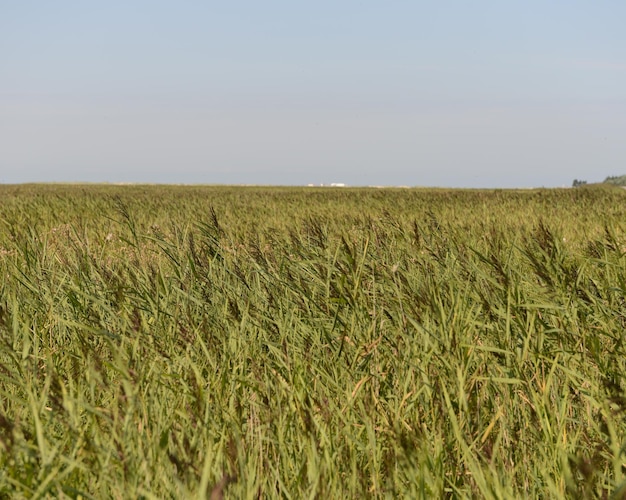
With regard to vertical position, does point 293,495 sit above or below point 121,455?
below

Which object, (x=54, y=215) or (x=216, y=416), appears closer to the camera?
(x=216, y=416)

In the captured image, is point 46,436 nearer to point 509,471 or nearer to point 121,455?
point 121,455

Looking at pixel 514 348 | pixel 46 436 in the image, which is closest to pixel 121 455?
pixel 46 436

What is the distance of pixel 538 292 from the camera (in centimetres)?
290

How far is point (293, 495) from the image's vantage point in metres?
1.59

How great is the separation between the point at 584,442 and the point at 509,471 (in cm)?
→ 33

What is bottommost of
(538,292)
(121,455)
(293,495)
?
(293,495)

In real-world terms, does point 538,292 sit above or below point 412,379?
above

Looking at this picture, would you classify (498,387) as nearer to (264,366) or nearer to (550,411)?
(550,411)

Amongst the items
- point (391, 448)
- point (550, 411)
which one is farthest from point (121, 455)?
point (550, 411)

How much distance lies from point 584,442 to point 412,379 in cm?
52

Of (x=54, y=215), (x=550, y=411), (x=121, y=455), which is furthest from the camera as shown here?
(x=54, y=215)

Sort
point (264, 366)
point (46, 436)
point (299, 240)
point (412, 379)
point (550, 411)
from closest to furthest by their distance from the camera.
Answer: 1. point (46, 436)
2. point (550, 411)
3. point (412, 379)
4. point (264, 366)
5. point (299, 240)

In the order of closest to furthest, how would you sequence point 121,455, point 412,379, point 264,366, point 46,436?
point 121,455, point 46,436, point 412,379, point 264,366
